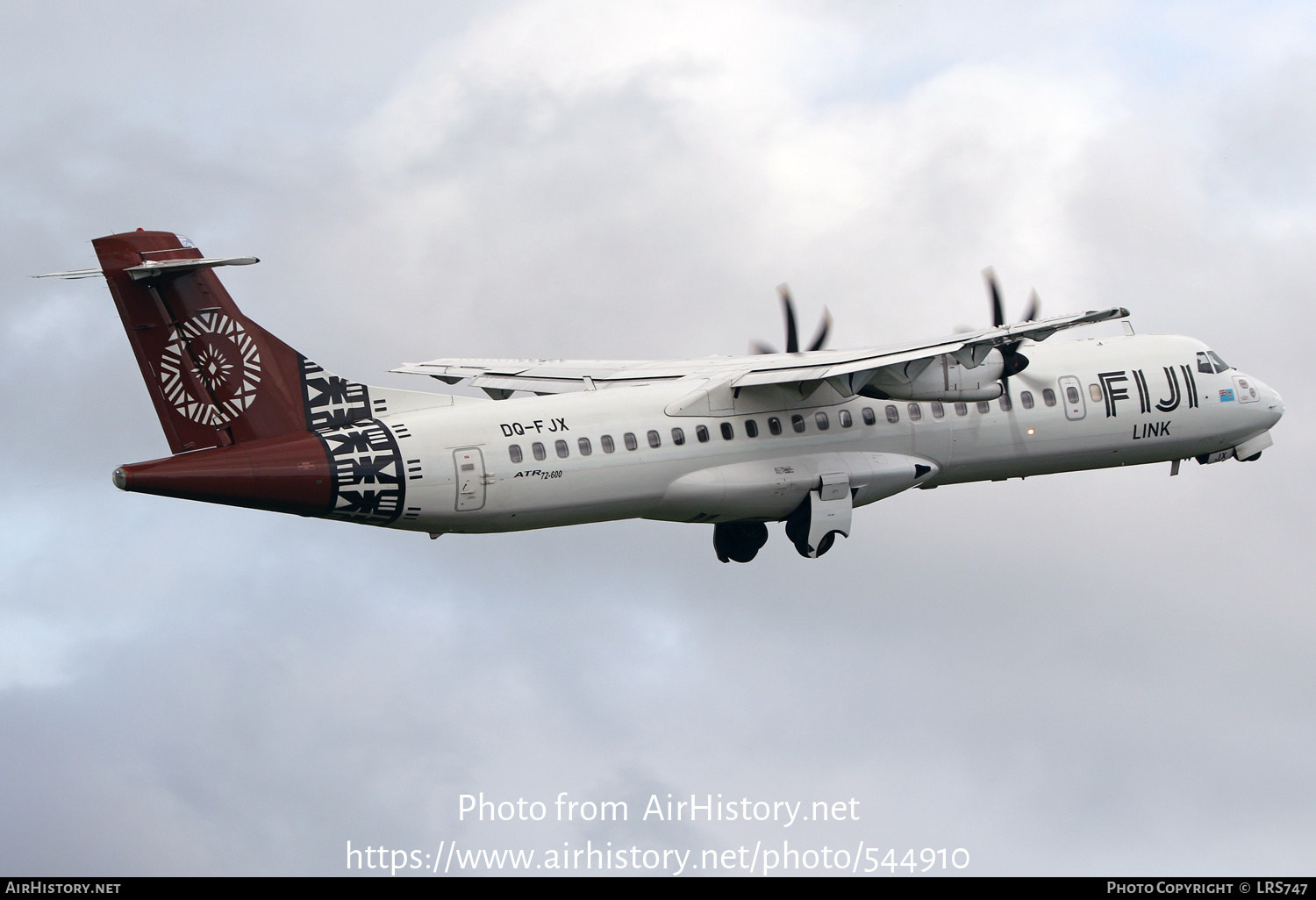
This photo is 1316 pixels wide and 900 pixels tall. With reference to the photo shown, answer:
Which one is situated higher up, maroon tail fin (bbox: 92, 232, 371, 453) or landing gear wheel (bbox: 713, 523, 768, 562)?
maroon tail fin (bbox: 92, 232, 371, 453)

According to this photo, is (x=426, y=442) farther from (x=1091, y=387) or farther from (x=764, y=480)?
(x=1091, y=387)

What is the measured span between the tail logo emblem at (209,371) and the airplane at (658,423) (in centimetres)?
3

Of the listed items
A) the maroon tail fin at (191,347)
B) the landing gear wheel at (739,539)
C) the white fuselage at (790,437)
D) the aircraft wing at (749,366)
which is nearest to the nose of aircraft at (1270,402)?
the white fuselage at (790,437)

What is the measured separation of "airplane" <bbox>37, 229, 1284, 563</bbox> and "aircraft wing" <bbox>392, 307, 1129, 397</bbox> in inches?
2.6

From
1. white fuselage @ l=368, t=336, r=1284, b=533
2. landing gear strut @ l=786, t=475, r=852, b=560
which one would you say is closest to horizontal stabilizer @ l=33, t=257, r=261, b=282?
white fuselage @ l=368, t=336, r=1284, b=533

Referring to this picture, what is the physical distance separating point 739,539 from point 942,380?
5.72 m

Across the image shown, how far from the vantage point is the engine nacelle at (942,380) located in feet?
109

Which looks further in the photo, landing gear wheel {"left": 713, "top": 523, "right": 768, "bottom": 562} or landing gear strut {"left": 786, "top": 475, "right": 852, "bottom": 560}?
landing gear wheel {"left": 713, "top": 523, "right": 768, "bottom": 562}

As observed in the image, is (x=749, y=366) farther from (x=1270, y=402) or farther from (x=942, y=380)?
(x=1270, y=402)

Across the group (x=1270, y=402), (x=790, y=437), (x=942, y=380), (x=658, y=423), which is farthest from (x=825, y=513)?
(x=1270, y=402)

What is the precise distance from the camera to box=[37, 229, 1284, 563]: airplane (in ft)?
99.9

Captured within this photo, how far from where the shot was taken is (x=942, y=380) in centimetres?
3328

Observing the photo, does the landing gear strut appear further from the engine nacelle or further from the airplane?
the engine nacelle

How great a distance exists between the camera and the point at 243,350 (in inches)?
1220
